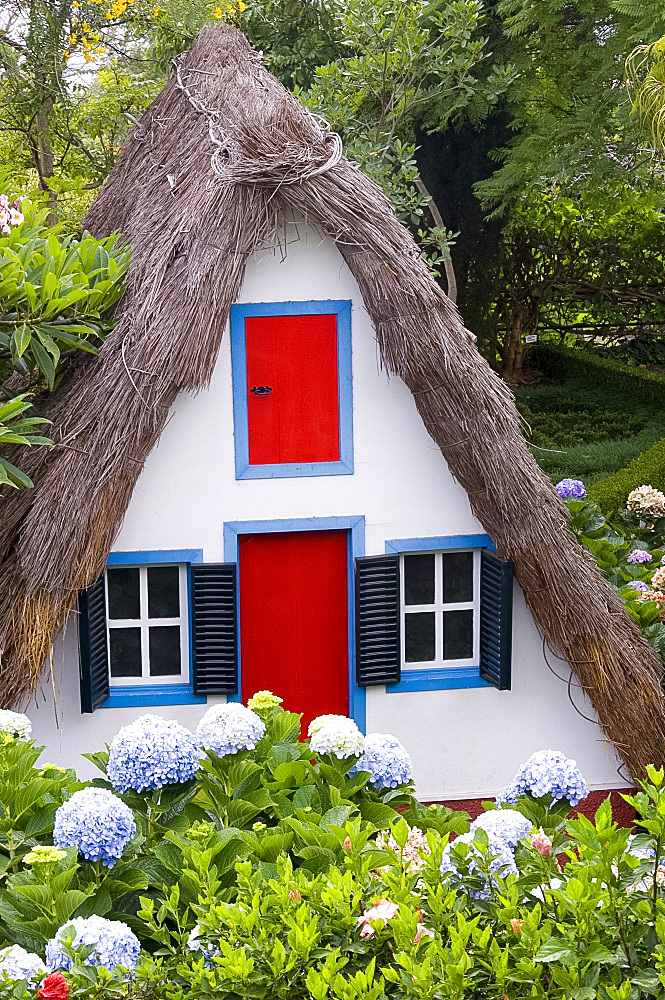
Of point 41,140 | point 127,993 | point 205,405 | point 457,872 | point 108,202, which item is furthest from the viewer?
point 41,140

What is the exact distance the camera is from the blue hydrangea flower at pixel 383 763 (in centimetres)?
355

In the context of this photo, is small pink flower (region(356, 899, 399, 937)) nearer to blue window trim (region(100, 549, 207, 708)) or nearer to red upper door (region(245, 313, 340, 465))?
blue window trim (region(100, 549, 207, 708))

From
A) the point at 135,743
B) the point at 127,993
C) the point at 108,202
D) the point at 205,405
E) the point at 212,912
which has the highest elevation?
the point at 108,202

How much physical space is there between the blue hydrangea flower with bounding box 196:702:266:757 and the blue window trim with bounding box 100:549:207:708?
2.28 metres

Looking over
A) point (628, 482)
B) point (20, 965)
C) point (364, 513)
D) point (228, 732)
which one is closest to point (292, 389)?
point (364, 513)

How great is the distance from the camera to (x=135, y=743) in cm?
317

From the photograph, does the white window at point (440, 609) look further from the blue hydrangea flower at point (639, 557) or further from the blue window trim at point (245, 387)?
the blue hydrangea flower at point (639, 557)

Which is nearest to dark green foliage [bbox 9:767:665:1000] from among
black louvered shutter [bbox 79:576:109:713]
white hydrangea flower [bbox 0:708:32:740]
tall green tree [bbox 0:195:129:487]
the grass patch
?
white hydrangea flower [bbox 0:708:32:740]

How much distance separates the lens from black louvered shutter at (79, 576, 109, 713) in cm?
553

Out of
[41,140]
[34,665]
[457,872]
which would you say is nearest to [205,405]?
[34,665]

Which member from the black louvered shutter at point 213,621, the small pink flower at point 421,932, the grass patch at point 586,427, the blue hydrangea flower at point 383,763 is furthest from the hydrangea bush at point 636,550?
the grass patch at point 586,427

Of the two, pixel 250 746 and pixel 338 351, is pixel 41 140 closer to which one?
pixel 338 351

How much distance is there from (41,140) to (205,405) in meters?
8.20

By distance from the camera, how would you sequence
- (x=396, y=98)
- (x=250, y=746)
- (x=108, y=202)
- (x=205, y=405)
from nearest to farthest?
(x=250, y=746)
(x=205, y=405)
(x=108, y=202)
(x=396, y=98)
